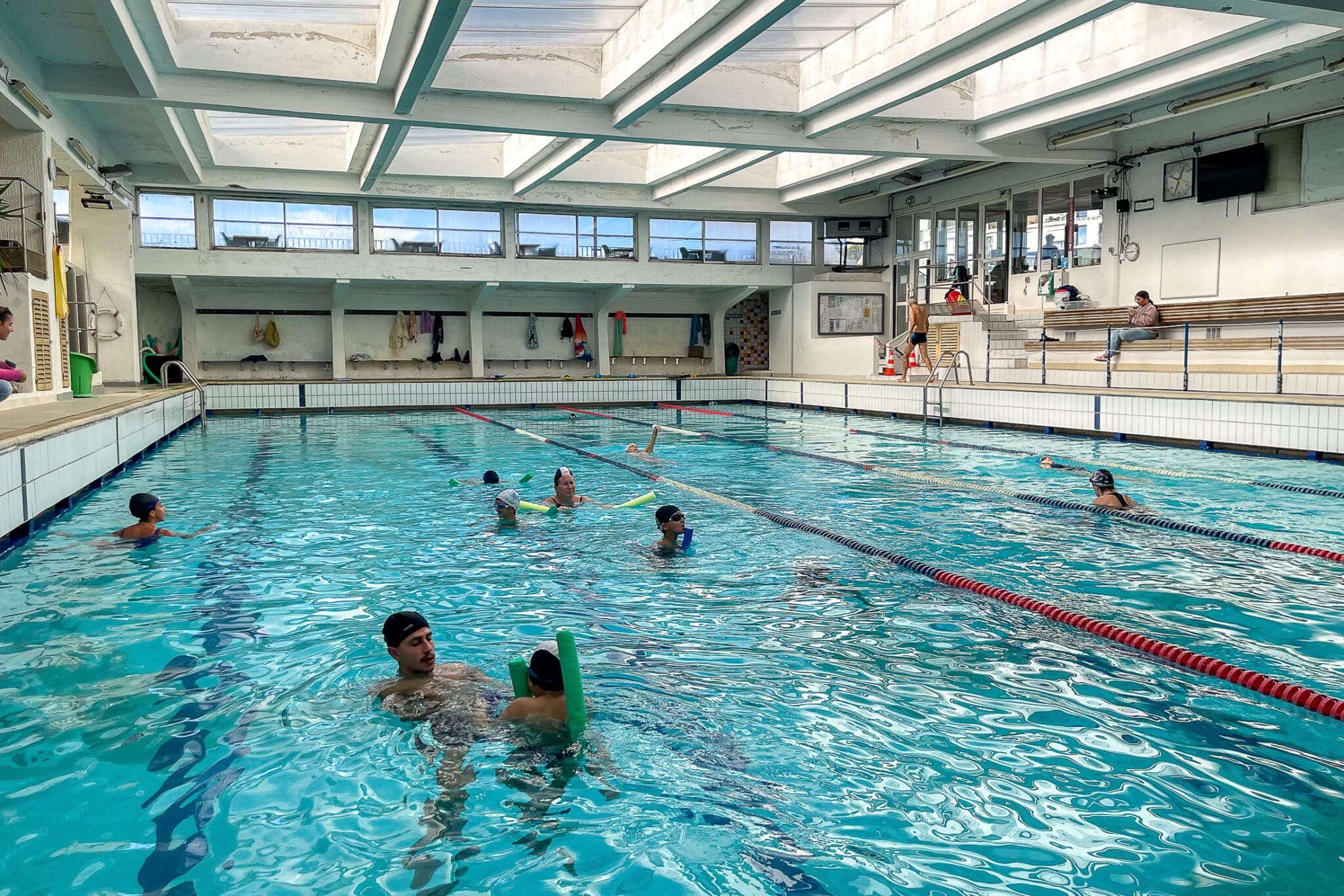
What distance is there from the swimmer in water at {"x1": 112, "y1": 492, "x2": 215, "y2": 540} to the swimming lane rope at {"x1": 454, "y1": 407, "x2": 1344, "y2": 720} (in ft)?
15.1

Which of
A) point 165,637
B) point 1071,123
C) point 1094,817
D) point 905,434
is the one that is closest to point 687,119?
point 905,434

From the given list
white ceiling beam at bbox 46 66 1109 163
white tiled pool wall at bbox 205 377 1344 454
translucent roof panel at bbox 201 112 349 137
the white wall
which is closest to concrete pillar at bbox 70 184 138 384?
white tiled pool wall at bbox 205 377 1344 454

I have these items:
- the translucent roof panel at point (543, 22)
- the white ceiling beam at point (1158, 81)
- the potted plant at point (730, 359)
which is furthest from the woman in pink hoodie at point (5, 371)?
the potted plant at point (730, 359)

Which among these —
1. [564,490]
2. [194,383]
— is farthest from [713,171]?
[564,490]

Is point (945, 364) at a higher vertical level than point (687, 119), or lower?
lower

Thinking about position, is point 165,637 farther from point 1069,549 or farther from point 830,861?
point 1069,549

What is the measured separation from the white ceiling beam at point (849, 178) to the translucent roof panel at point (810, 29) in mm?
3842

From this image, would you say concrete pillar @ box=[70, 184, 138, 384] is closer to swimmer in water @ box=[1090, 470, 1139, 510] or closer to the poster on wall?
the poster on wall

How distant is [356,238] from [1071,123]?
14.9 metres

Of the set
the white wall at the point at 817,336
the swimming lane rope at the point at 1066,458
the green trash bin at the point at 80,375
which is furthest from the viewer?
the white wall at the point at 817,336

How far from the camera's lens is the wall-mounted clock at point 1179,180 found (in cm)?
1591

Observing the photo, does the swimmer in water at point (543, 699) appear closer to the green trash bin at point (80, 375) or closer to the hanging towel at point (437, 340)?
the green trash bin at point (80, 375)

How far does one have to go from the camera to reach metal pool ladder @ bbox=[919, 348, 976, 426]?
16734 mm

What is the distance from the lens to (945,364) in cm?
1950
